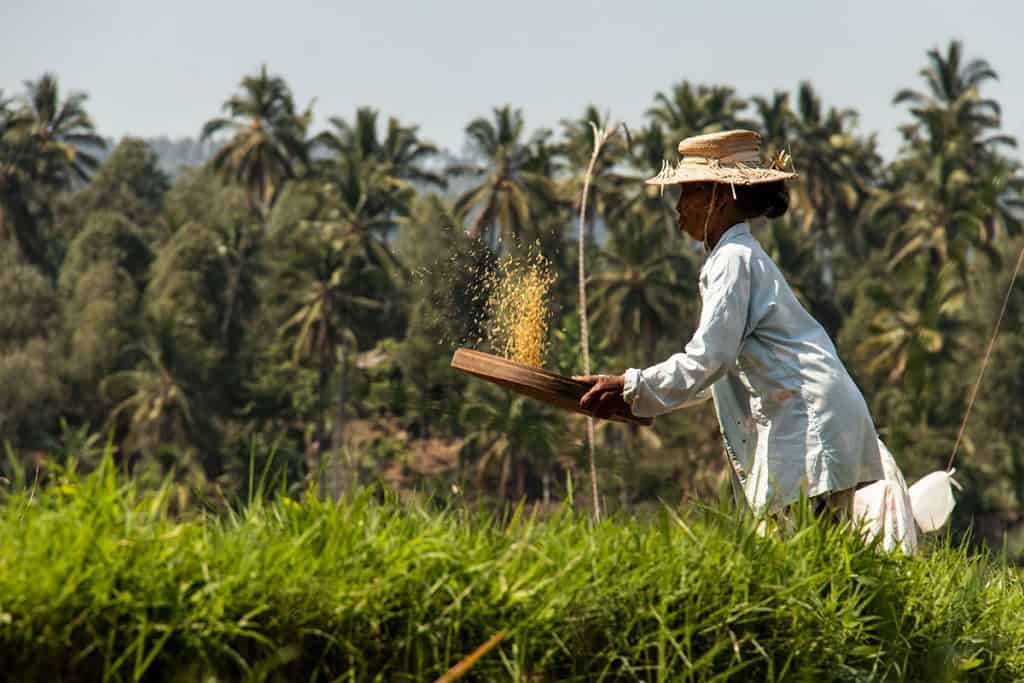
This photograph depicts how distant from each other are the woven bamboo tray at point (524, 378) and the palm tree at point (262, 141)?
6008 centimetres

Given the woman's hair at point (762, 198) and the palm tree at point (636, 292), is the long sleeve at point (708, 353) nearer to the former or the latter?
the woman's hair at point (762, 198)

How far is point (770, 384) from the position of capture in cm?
409

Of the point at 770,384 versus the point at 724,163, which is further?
the point at 724,163

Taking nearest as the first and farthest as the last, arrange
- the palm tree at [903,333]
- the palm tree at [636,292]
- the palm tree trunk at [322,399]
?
the palm tree at [903,333] < the palm tree at [636,292] < the palm tree trunk at [322,399]

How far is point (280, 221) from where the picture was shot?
62469mm

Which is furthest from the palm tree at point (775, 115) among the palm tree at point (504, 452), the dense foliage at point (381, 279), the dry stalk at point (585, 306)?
the dry stalk at point (585, 306)

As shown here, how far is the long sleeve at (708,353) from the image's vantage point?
155 inches

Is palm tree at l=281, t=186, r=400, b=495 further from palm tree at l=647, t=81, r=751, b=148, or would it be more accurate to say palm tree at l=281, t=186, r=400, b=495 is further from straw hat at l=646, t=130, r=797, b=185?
straw hat at l=646, t=130, r=797, b=185

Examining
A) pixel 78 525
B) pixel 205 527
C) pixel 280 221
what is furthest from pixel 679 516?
pixel 280 221

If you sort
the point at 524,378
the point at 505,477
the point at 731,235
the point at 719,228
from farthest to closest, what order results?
the point at 505,477 → the point at 719,228 → the point at 731,235 → the point at 524,378

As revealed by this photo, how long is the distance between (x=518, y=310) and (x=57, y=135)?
6265 centimetres

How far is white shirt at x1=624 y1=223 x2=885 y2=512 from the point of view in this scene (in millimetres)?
3969

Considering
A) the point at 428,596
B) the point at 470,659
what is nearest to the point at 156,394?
the point at 428,596

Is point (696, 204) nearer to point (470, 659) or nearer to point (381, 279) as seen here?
point (470, 659)
